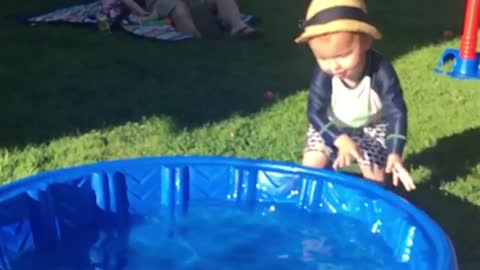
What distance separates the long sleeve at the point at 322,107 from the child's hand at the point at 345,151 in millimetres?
39

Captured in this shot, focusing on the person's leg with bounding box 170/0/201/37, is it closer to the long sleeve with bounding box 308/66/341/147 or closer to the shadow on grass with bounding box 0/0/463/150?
the shadow on grass with bounding box 0/0/463/150

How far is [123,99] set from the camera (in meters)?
4.55

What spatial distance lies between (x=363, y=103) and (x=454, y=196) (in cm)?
50

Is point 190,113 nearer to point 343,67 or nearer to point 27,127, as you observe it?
point 27,127

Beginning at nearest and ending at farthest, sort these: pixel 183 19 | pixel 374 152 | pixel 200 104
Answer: pixel 374 152 < pixel 200 104 < pixel 183 19

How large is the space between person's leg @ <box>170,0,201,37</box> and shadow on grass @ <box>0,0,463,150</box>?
0.64ft

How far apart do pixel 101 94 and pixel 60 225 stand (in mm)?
1551

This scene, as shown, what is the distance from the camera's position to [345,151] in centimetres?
320

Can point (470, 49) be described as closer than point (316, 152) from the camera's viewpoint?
No

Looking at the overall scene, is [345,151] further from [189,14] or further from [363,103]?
[189,14]

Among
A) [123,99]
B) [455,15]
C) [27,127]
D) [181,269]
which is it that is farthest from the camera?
[455,15]

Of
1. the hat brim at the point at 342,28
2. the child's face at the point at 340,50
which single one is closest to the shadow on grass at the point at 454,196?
the child's face at the point at 340,50

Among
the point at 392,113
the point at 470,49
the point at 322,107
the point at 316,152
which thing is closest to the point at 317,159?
the point at 316,152

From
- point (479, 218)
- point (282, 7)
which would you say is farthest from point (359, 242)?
point (282, 7)
